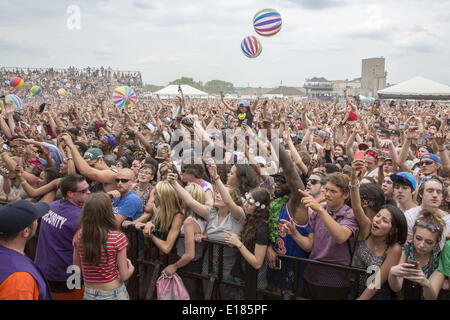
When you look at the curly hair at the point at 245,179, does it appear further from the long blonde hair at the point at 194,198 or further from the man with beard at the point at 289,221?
the man with beard at the point at 289,221

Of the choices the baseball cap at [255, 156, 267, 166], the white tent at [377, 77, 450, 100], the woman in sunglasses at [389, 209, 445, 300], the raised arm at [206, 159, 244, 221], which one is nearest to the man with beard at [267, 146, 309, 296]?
the raised arm at [206, 159, 244, 221]

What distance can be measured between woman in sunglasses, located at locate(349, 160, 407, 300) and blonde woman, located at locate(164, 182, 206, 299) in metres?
1.40

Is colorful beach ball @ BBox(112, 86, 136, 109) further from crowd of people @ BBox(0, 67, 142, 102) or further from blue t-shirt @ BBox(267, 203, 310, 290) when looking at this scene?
crowd of people @ BBox(0, 67, 142, 102)

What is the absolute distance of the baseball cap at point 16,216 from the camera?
6.95ft

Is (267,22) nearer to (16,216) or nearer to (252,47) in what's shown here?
(252,47)

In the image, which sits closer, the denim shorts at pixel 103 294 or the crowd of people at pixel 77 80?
the denim shorts at pixel 103 294

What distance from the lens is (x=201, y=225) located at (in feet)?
10.7

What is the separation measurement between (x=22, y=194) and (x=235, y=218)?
3.03 meters

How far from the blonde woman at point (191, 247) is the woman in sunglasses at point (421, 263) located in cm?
166

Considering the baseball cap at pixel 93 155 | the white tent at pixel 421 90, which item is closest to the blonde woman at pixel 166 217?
the baseball cap at pixel 93 155

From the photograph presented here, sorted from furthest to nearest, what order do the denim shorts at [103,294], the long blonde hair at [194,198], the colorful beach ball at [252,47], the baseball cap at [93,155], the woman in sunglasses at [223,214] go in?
the colorful beach ball at [252,47] → the baseball cap at [93,155] → the long blonde hair at [194,198] → the woman in sunglasses at [223,214] → the denim shorts at [103,294]
